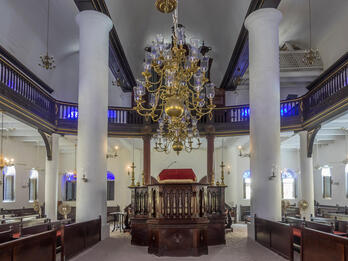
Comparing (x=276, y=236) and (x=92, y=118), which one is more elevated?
(x=92, y=118)

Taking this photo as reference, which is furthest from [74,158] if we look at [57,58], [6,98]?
[6,98]

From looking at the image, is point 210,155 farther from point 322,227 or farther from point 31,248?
point 31,248

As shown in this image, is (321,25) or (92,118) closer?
(92,118)

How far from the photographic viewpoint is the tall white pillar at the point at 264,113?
1165 cm

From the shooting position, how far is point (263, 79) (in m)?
12.3

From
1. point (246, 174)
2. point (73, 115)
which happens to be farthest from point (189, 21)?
point (246, 174)

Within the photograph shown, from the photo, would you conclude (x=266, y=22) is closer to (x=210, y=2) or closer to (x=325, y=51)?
(x=210, y=2)

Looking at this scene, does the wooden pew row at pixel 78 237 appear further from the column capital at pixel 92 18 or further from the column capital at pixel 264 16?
the column capital at pixel 264 16

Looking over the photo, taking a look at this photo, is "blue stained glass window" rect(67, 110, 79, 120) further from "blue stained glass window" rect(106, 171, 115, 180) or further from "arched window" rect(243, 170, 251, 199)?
"arched window" rect(243, 170, 251, 199)

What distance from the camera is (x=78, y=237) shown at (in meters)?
9.27

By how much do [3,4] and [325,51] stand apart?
1427 cm

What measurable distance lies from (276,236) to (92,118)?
6.80m

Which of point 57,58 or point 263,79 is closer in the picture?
point 263,79

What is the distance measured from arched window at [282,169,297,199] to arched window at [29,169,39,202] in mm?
14082
